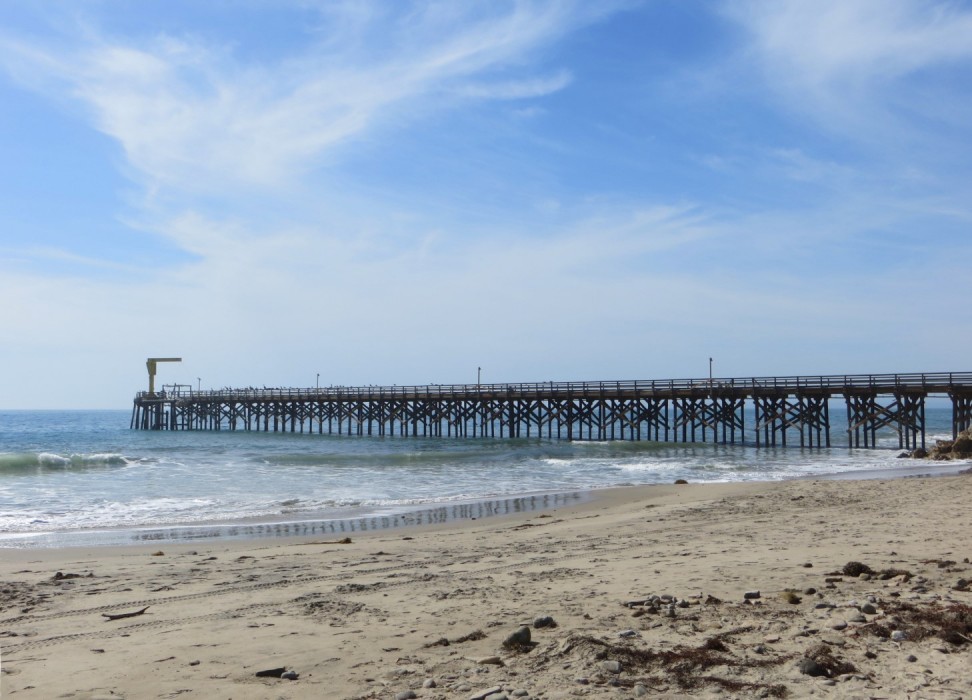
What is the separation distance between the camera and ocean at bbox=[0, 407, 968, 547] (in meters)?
13.9

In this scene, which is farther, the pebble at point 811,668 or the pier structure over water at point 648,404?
the pier structure over water at point 648,404

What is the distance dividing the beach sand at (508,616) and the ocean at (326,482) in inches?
127

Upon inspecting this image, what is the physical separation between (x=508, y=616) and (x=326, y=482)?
16.9 m

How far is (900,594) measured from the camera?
20.5ft

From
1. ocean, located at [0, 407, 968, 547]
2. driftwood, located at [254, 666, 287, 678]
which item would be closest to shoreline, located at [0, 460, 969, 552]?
Answer: ocean, located at [0, 407, 968, 547]

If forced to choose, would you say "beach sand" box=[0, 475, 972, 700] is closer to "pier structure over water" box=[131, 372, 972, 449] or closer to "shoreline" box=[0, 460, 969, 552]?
"shoreline" box=[0, 460, 969, 552]

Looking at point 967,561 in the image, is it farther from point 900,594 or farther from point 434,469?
point 434,469

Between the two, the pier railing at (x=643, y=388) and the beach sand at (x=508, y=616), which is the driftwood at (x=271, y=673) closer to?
the beach sand at (x=508, y=616)

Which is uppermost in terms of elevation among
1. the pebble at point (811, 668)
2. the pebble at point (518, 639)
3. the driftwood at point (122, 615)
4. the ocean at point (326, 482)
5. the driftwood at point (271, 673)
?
the pebble at point (811, 668)

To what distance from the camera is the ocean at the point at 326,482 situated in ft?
45.6

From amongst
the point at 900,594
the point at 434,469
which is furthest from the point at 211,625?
the point at 434,469

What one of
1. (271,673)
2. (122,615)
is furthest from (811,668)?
(122,615)

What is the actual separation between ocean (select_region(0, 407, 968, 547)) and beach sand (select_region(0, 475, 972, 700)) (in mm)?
3230

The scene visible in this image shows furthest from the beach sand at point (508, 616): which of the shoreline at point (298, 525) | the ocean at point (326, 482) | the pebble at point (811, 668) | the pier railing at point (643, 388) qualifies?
the pier railing at point (643, 388)
